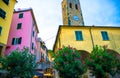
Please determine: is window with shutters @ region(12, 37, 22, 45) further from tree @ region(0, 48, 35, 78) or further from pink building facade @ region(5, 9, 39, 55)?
tree @ region(0, 48, 35, 78)

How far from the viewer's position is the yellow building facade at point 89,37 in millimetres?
19109

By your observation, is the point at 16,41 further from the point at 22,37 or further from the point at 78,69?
the point at 78,69

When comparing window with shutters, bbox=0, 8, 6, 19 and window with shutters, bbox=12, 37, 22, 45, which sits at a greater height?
window with shutters, bbox=0, 8, 6, 19

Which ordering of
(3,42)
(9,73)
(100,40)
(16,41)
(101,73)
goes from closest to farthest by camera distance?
(9,73)
(101,73)
(3,42)
(100,40)
(16,41)

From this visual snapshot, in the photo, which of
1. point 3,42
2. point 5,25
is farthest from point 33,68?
point 5,25

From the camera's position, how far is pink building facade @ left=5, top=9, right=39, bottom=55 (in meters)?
23.5

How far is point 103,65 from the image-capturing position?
47.4 feet

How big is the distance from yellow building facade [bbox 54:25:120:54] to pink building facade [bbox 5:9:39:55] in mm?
7215

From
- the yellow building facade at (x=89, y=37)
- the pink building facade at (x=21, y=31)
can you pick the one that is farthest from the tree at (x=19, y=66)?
the pink building facade at (x=21, y=31)

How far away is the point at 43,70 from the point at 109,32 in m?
13.7

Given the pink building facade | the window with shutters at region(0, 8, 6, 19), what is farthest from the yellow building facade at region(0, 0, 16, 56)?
the pink building facade

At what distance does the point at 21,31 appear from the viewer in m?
24.7

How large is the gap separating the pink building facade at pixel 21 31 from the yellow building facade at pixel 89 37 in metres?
7.21

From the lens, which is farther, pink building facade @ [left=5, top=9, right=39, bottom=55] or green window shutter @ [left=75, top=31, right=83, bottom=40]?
pink building facade @ [left=5, top=9, right=39, bottom=55]
